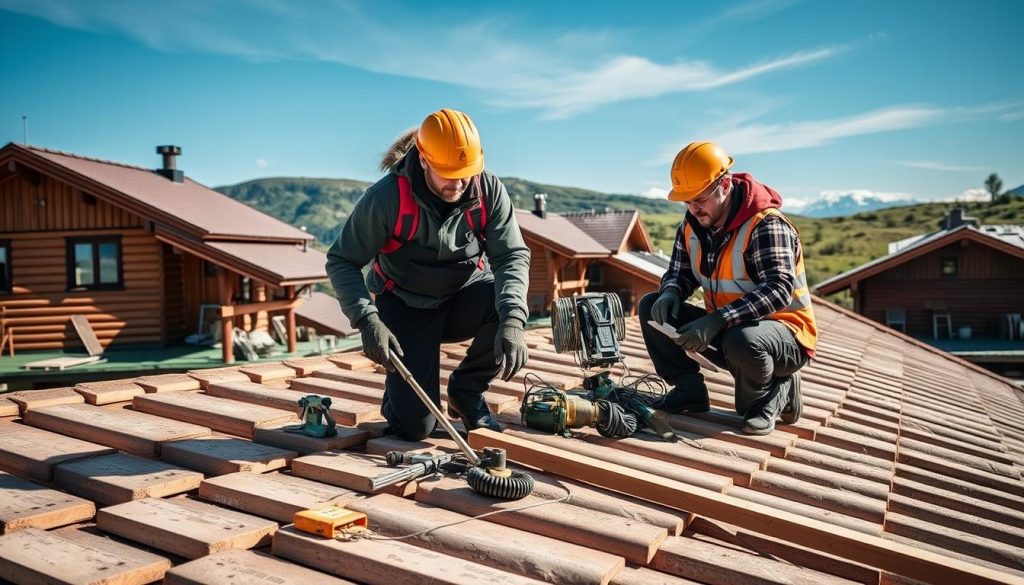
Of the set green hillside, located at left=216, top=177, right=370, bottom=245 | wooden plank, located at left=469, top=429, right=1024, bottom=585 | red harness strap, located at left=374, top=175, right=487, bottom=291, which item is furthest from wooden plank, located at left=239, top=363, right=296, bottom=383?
green hillside, located at left=216, top=177, right=370, bottom=245

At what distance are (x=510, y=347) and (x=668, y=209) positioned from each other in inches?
7057

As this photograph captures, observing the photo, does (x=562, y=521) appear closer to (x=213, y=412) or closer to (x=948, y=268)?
(x=213, y=412)

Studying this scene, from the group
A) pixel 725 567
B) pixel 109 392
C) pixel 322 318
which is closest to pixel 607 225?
pixel 322 318

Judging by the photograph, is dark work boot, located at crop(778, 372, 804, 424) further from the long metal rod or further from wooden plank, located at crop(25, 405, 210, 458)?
wooden plank, located at crop(25, 405, 210, 458)

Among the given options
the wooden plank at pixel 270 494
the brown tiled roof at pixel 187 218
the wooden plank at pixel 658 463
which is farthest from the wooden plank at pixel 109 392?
the brown tiled roof at pixel 187 218

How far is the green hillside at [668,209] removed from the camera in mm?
63625

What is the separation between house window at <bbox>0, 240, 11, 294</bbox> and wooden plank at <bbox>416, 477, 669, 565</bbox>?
59.4ft

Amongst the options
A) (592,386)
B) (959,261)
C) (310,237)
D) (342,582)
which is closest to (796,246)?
(592,386)

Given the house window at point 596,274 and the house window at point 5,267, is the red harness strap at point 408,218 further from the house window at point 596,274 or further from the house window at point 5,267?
the house window at point 596,274

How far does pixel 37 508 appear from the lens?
230 cm

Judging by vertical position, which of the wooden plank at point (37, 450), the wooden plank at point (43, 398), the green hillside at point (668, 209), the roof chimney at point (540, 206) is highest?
the green hillside at point (668, 209)

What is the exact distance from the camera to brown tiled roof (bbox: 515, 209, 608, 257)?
22391 millimetres

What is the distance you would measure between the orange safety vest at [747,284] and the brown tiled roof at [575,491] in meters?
0.58

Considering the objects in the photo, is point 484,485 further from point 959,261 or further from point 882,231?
point 882,231
